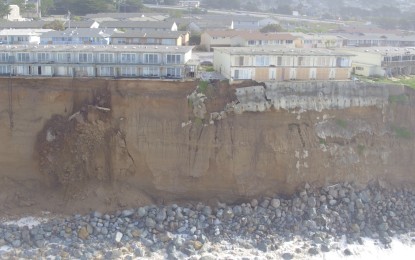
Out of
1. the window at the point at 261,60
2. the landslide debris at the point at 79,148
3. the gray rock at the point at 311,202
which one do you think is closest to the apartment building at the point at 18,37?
the landslide debris at the point at 79,148

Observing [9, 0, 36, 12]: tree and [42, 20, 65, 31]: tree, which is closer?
[42, 20, 65, 31]: tree

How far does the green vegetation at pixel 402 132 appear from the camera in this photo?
3962 cm

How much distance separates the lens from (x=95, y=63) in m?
40.5

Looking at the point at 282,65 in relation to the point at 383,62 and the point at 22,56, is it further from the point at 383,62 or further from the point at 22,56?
the point at 22,56

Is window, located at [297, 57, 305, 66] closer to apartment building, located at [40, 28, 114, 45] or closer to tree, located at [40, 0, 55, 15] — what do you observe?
apartment building, located at [40, 28, 114, 45]

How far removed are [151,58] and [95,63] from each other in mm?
4202

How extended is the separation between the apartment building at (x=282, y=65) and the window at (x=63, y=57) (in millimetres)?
11594

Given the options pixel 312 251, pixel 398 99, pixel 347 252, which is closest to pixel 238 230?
pixel 312 251

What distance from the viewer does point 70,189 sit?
1446 inches

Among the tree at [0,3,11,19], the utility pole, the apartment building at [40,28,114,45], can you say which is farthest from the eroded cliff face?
the utility pole

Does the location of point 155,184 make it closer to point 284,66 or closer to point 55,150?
point 55,150

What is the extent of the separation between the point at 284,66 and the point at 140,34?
1896 cm

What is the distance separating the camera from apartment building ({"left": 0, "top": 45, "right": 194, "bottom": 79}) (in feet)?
132

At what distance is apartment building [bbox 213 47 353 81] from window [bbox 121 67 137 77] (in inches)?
267
